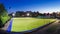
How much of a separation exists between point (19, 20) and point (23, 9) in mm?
345

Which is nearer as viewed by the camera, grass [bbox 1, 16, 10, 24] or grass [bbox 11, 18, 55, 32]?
grass [bbox 11, 18, 55, 32]

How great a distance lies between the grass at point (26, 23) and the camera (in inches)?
240

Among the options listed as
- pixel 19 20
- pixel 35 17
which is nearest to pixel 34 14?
pixel 35 17

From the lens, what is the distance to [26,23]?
20.1 feet

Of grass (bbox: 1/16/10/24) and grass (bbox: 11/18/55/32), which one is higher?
grass (bbox: 1/16/10/24)

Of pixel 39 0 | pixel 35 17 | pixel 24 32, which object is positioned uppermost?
pixel 39 0

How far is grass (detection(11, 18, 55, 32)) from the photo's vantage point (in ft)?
20.0

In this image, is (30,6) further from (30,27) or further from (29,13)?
(30,27)

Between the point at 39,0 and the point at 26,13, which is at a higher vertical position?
the point at 39,0

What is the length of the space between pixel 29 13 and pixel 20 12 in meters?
0.27

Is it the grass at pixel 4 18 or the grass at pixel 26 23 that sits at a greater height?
the grass at pixel 4 18

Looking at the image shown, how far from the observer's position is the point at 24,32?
609cm

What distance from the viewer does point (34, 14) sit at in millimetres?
6145

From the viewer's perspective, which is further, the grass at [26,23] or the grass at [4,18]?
the grass at [4,18]
